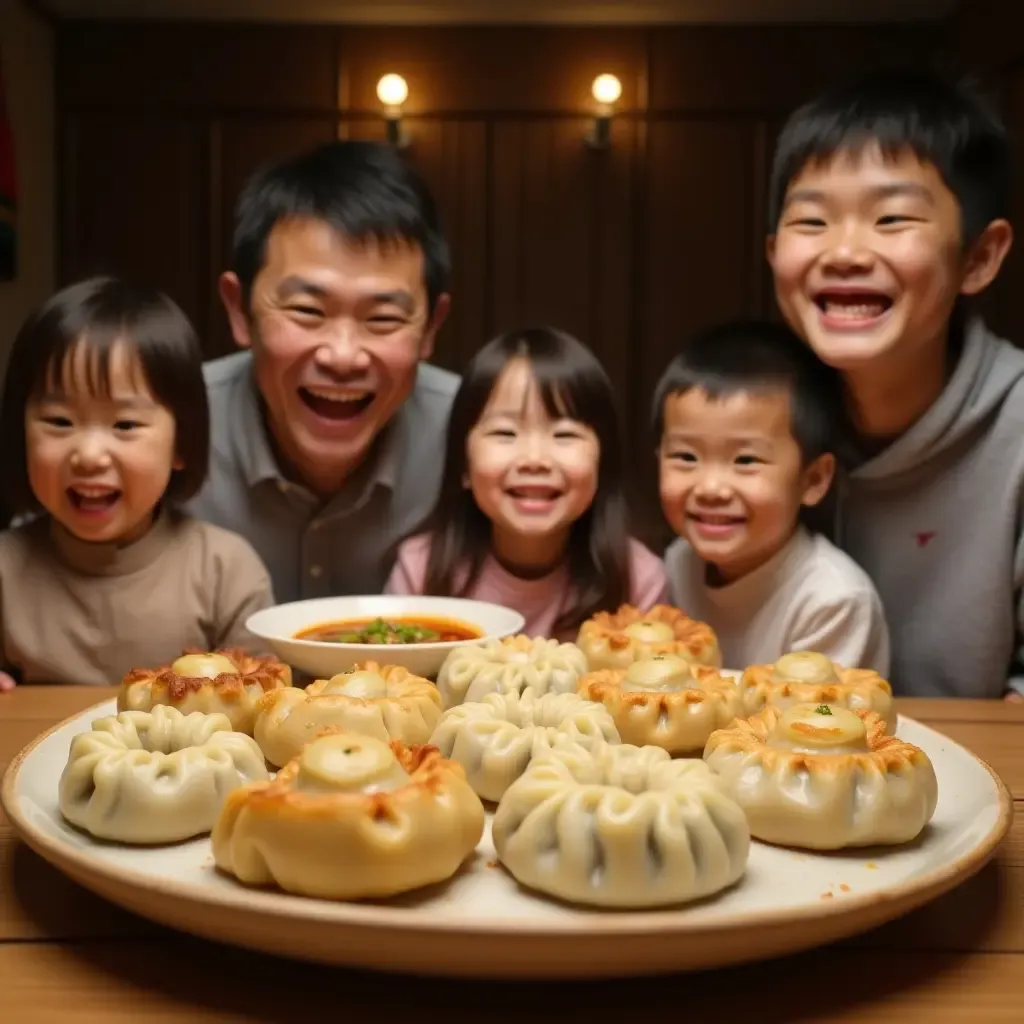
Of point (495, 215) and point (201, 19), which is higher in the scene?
point (201, 19)

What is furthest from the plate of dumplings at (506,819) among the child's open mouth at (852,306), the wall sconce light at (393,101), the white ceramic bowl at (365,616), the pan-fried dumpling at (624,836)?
the wall sconce light at (393,101)

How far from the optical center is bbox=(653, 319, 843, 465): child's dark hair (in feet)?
6.53

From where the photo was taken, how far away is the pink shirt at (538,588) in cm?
218

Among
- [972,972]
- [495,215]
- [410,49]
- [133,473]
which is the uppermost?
[410,49]

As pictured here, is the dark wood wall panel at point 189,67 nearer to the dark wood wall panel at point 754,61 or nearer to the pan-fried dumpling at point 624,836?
the dark wood wall panel at point 754,61

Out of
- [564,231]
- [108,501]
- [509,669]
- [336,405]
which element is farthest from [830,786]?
[564,231]

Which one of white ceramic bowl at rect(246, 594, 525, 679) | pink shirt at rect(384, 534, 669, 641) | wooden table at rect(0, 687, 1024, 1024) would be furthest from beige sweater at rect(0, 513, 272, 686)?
wooden table at rect(0, 687, 1024, 1024)

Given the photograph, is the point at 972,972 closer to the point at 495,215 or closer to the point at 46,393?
the point at 46,393

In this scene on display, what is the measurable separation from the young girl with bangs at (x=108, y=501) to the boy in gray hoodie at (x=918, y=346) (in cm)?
105

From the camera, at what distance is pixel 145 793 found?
3.27ft

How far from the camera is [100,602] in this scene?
6.59 feet

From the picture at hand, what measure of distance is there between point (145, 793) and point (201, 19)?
5110 millimetres

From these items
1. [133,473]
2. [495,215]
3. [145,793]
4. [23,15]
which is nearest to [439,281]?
[133,473]

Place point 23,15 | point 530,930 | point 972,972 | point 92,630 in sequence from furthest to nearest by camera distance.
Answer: point 23,15 < point 92,630 < point 972,972 < point 530,930
